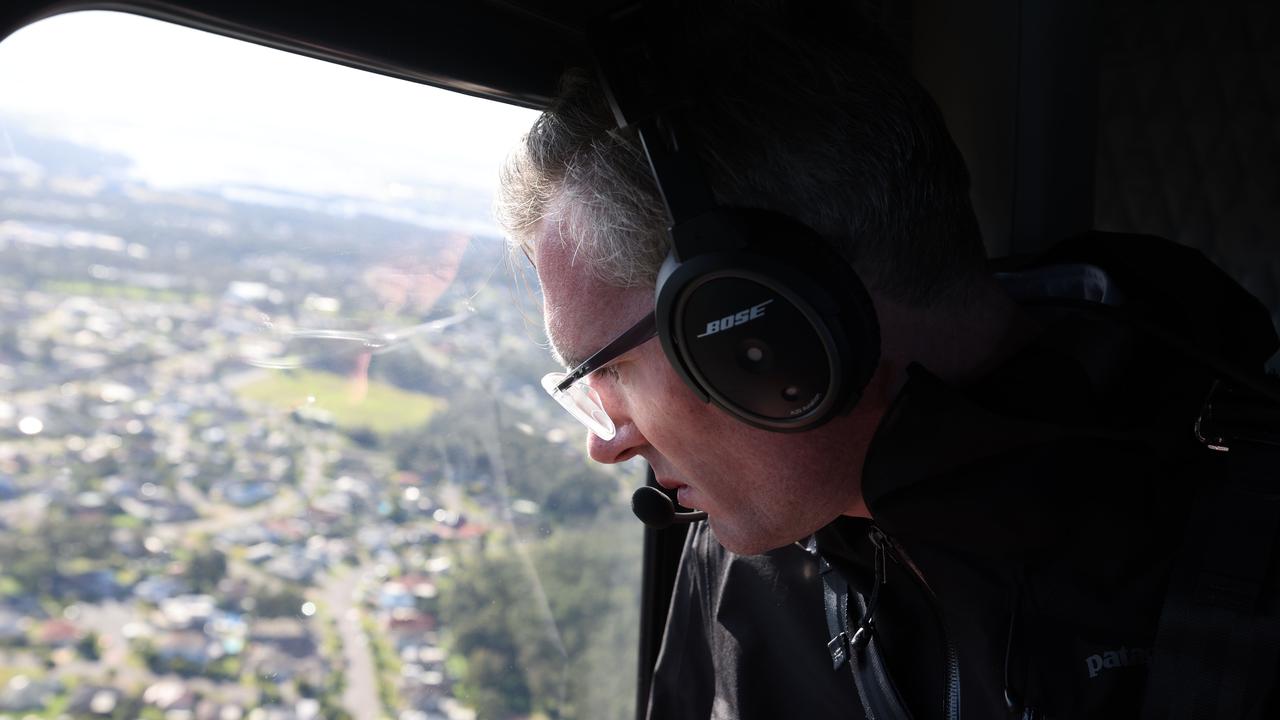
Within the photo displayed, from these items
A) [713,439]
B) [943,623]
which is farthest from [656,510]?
[943,623]

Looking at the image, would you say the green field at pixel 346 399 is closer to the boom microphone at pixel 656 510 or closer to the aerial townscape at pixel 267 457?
the aerial townscape at pixel 267 457

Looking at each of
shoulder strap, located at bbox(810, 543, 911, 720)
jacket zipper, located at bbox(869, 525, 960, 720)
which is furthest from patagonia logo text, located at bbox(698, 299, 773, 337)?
shoulder strap, located at bbox(810, 543, 911, 720)

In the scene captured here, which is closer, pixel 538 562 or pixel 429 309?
pixel 429 309

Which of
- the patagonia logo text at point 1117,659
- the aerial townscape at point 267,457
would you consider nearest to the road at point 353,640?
the aerial townscape at point 267,457

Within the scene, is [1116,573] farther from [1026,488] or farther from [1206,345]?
[1206,345]

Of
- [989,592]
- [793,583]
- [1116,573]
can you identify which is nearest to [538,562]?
[793,583]

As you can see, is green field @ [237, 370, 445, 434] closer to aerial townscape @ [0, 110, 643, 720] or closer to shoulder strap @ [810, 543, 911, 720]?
aerial townscape @ [0, 110, 643, 720]

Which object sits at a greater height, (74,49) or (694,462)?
(74,49)
